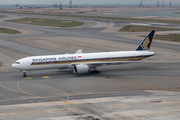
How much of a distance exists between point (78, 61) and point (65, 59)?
2.71m

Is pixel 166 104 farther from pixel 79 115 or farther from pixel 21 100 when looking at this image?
pixel 21 100

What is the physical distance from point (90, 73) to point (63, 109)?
20.6 metres

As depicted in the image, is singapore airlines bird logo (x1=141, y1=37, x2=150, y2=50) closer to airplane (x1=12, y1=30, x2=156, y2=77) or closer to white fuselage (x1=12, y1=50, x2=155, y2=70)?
airplane (x1=12, y1=30, x2=156, y2=77)

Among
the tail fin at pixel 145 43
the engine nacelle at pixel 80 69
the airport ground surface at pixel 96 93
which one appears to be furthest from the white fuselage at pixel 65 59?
the tail fin at pixel 145 43

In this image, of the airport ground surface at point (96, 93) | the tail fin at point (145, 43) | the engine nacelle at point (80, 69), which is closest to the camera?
the airport ground surface at point (96, 93)

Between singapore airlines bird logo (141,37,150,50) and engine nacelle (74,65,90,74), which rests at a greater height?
singapore airlines bird logo (141,37,150,50)

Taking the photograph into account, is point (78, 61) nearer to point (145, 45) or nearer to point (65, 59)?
point (65, 59)

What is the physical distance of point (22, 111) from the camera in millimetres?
29438

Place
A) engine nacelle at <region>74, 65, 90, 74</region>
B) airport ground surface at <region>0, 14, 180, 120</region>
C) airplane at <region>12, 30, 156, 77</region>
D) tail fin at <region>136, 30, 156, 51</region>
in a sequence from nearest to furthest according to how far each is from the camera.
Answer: airport ground surface at <region>0, 14, 180, 120</region>
engine nacelle at <region>74, 65, 90, 74</region>
airplane at <region>12, 30, 156, 77</region>
tail fin at <region>136, 30, 156, 51</region>

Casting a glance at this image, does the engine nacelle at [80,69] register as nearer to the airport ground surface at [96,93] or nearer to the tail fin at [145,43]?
the airport ground surface at [96,93]

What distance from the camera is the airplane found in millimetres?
46875

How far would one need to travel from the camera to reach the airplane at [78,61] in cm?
4688

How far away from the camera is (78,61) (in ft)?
160

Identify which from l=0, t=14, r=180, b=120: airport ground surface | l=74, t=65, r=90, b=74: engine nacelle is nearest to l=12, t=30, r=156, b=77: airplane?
l=74, t=65, r=90, b=74: engine nacelle
